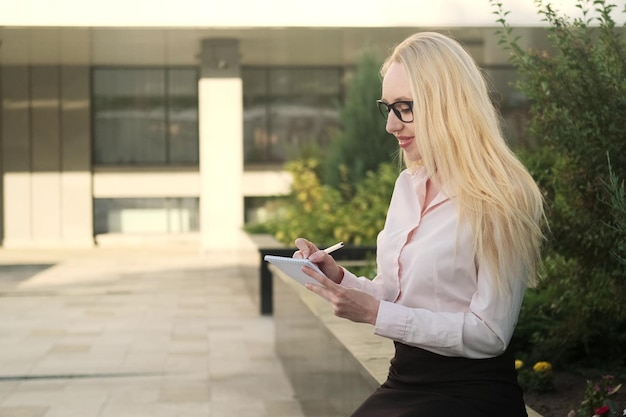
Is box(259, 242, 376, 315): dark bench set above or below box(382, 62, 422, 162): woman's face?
below

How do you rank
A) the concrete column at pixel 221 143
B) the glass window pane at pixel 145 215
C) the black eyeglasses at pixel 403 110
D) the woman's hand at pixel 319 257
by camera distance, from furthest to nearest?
the glass window pane at pixel 145 215 → the concrete column at pixel 221 143 → the woman's hand at pixel 319 257 → the black eyeglasses at pixel 403 110

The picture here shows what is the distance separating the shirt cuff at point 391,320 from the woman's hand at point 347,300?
0.02 metres

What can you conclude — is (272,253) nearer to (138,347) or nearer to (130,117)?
(138,347)

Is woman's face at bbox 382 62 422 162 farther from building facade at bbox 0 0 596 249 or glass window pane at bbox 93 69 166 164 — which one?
glass window pane at bbox 93 69 166 164

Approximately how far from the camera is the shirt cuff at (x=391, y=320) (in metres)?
2.71

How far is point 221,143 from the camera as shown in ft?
74.8

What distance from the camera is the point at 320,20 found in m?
19.1

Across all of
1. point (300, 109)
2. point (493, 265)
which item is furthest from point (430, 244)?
point (300, 109)

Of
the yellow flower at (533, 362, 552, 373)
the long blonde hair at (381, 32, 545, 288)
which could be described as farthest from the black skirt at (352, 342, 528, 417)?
the yellow flower at (533, 362, 552, 373)

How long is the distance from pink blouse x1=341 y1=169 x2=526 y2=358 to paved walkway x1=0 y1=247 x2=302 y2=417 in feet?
14.8

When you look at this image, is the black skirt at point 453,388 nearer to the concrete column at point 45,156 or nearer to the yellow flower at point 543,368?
the yellow flower at point 543,368

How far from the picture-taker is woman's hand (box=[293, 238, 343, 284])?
3.03 meters

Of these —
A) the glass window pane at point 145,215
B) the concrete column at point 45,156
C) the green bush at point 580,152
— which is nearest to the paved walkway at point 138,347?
the green bush at point 580,152

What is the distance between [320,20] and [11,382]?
12.2 meters
